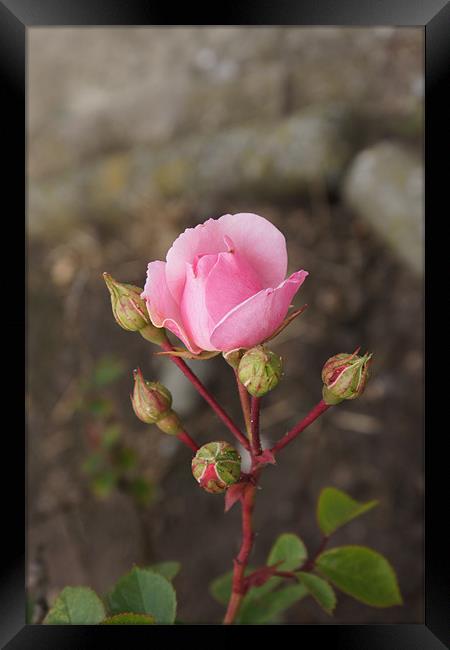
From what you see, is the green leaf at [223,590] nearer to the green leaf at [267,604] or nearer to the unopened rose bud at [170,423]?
the green leaf at [267,604]

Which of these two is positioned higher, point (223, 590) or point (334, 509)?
point (334, 509)

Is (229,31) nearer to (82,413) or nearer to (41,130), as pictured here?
(41,130)

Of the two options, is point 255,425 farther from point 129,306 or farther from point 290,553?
point 290,553

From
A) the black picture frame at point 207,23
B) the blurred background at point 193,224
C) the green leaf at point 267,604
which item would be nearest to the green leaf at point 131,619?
the black picture frame at point 207,23

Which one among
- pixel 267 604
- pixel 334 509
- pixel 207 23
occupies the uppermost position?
pixel 207 23

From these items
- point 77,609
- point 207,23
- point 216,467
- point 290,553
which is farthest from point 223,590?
point 207,23

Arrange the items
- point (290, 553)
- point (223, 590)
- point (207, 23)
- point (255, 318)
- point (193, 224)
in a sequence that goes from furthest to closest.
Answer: point (193, 224) → point (223, 590) → point (290, 553) → point (207, 23) → point (255, 318)

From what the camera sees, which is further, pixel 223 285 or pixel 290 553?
pixel 290 553

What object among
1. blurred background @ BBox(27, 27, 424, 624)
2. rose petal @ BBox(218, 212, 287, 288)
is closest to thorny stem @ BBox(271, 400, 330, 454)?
rose petal @ BBox(218, 212, 287, 288)
